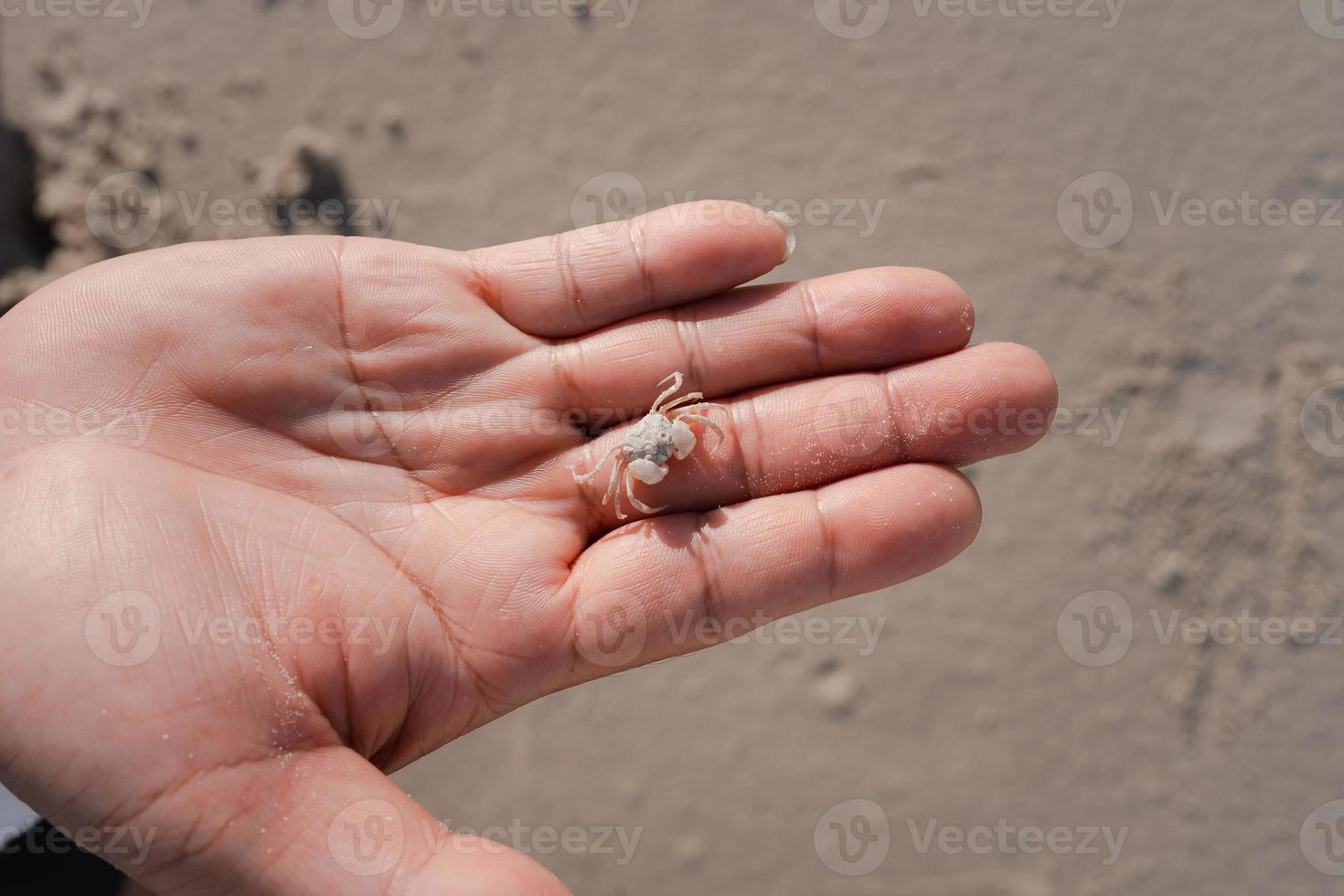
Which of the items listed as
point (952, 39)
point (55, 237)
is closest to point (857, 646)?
point (952, 39)

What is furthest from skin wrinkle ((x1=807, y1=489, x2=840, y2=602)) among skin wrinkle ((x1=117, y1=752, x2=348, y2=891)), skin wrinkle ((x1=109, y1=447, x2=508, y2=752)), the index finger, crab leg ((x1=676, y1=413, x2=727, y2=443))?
skin wrinkle ((x1=117, y1=752, x2=348, y2=891))

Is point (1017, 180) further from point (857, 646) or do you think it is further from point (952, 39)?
point (857, 646)

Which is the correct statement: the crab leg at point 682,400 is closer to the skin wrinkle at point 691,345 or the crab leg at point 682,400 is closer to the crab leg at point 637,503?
the skin wrinkle at point 691,345

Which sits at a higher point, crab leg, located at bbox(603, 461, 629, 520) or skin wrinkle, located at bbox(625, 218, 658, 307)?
skin wrinkle, located at bbox(625, 218, 658, 307)

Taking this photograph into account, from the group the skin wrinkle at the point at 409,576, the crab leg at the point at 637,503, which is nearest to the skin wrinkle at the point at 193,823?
the skin wrinkle at the point at 409,576

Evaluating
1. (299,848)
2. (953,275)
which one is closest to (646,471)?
(299,848)

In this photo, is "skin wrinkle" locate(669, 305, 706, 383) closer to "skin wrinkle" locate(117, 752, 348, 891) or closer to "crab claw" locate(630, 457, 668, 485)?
"crab claw" locate(630, 457, 668, 485)
